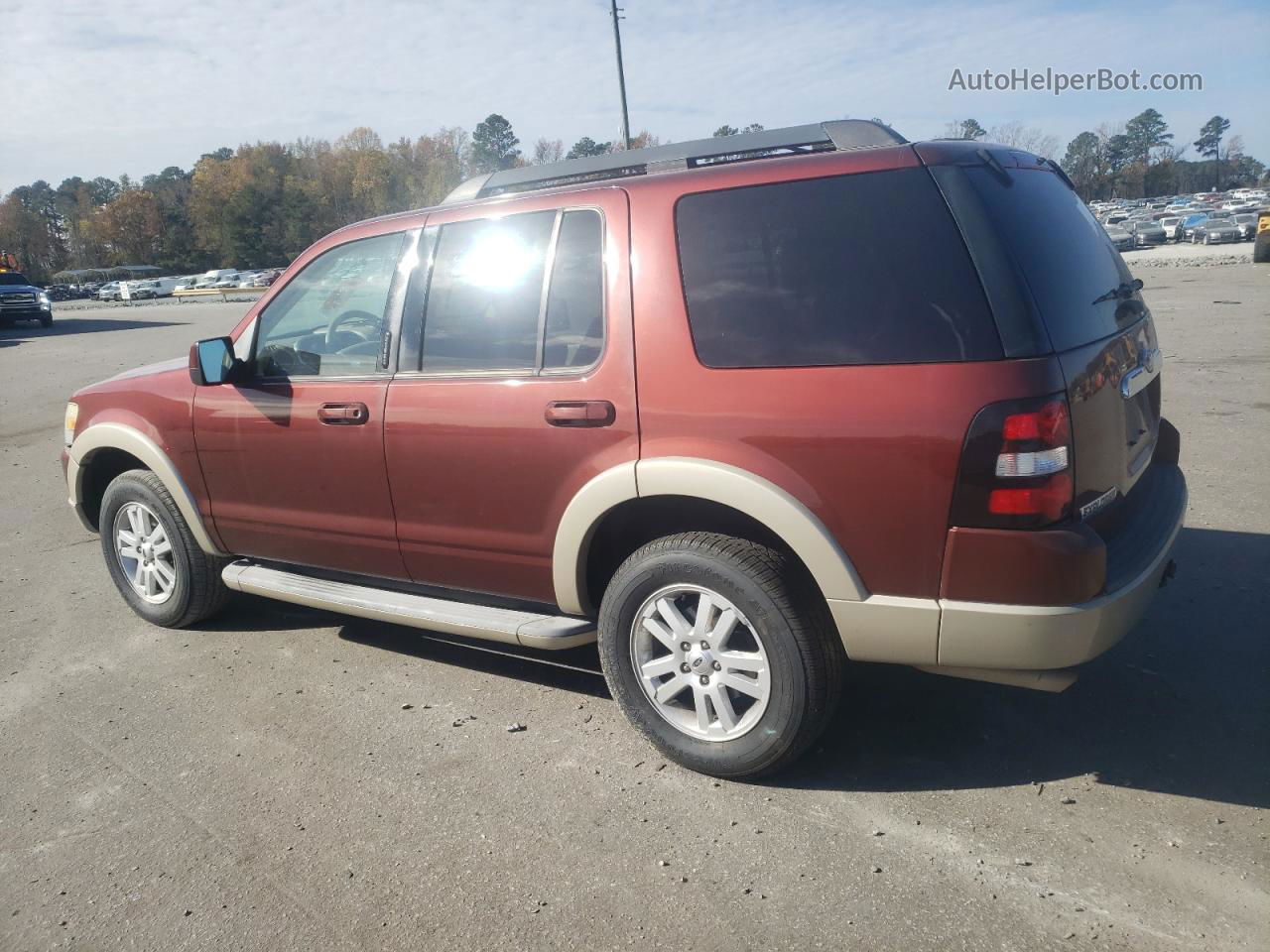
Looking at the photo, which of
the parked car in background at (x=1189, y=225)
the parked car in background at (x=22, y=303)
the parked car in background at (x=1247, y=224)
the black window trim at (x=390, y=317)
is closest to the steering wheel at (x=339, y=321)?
the black window trim at (x=390, y=317)

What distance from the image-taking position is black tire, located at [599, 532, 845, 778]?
10.2 ft

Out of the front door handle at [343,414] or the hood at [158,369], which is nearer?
the front door handle at [343,414]

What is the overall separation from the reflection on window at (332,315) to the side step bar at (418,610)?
0.92 m

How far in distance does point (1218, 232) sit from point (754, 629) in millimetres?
51810

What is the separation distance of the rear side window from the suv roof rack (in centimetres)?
25

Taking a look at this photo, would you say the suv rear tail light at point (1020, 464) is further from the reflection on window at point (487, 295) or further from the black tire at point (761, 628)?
the reflection on window at point (487, 295)

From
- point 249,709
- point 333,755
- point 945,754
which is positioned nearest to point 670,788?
point 945,754

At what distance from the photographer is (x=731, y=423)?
315 cm

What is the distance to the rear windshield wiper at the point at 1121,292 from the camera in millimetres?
3266

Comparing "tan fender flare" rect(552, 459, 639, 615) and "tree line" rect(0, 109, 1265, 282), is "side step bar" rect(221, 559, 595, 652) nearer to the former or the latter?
"tan fender flare" rect(552, 459, 639, 615)

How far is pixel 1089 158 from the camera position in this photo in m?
110

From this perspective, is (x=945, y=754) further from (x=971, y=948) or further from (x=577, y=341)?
(x=577, y=341)

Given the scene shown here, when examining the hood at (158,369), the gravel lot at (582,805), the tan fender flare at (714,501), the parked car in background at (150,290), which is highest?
the parked car in background at (150,290)

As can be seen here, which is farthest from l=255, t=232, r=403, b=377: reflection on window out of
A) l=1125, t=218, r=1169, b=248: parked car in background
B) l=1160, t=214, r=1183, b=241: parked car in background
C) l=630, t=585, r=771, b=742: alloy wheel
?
l=1160, t=214, r=1183, b=241: parked car in background
